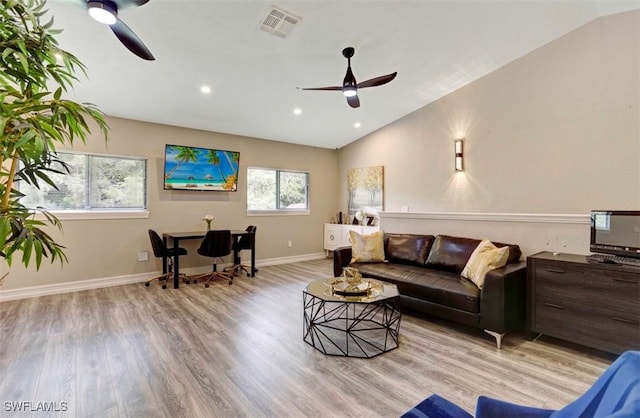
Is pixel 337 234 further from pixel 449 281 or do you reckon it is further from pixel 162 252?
pixel 449 281

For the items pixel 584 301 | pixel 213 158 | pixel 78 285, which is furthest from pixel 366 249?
pixel 78 285

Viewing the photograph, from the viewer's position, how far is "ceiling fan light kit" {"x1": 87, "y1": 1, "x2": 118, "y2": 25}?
207cm

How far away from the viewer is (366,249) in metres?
4.38

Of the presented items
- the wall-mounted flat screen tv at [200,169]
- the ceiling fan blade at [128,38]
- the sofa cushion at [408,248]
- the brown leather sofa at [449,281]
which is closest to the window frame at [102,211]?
the wall-mounted flat screen tv at [200,169]

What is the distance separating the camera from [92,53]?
3.34 metres

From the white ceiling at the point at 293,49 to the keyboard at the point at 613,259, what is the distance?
2592 millimetres

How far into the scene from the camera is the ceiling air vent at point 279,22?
117 inches

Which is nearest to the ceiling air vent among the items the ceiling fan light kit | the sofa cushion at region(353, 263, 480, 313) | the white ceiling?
the white ceiling

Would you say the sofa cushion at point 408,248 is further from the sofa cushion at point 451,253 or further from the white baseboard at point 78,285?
the white baseboard at point 78,285

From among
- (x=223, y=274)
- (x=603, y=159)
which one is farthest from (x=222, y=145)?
(x=603, y=159)

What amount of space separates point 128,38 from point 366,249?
3.48 m

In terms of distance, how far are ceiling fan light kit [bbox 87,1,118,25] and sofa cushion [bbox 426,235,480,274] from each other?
13.1ft

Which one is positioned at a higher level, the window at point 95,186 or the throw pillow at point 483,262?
the window at point 95,186

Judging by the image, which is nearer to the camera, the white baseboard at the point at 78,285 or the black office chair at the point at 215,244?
the white baseboard at the point at 78,285
